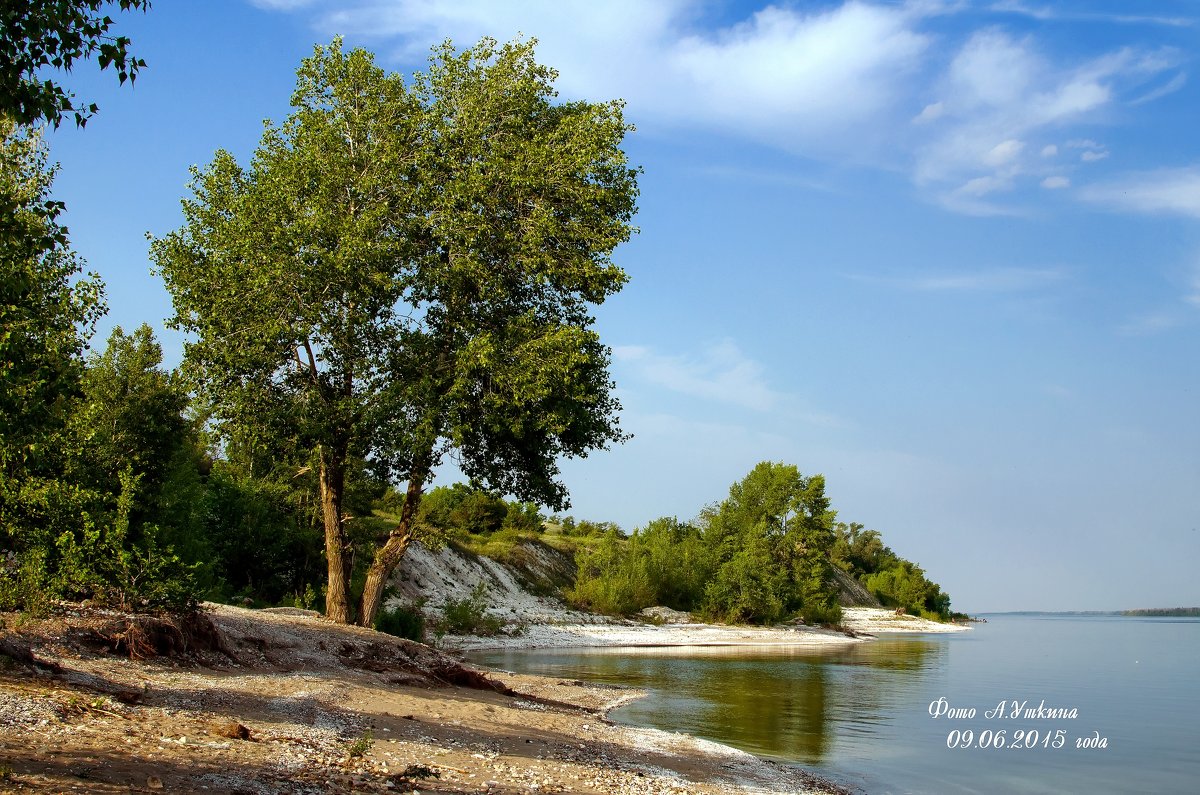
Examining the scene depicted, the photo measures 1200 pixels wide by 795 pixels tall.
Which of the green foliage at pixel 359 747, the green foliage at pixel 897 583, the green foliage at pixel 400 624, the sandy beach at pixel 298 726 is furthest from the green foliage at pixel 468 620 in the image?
the green foliage at pixel 897 583

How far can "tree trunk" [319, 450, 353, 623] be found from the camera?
24344 millimetres

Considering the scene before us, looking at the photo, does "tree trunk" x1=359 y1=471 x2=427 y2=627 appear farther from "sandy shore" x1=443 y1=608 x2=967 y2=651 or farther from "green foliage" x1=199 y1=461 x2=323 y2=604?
"sandy shore" x1=443 y1=608 x2=967 y2=651

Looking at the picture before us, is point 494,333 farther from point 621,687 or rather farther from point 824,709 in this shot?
point 824,709

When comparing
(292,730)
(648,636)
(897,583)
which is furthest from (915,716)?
(897,583)

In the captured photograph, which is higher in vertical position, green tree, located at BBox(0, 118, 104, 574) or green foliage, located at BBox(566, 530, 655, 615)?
green tree, located at BBox(0, 118, 104, 574)

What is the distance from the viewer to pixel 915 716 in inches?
1035

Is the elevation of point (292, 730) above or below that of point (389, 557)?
below

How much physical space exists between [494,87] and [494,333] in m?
7.17

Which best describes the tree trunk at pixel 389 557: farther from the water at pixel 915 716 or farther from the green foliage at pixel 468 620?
the green foliage at pixel 468 620

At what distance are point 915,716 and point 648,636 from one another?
35219 millimetres

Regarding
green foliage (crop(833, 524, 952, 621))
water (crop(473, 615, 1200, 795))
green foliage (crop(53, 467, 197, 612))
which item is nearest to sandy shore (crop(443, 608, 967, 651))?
water (crop(473, 615, 1200, 795))

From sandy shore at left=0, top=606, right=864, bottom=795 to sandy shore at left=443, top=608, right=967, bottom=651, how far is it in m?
23.7

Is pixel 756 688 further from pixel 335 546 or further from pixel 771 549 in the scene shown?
pixel 771 549

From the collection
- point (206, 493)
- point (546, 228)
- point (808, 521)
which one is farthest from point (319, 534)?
point (808, 521)
